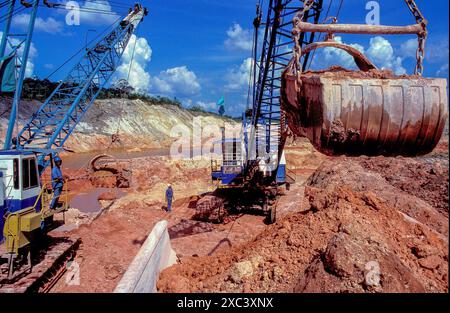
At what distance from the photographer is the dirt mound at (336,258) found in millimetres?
4574

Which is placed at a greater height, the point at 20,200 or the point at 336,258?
the point at 20,200

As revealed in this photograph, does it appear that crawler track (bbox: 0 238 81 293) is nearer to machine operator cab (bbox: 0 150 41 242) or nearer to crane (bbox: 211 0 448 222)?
machine operator cab (bbox: 0 150 41 242)

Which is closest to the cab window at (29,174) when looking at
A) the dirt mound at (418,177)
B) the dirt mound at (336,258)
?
the dirt mound at (336,258)

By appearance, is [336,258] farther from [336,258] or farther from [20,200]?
[20,200]

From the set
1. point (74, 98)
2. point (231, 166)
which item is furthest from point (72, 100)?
point (231, 166)

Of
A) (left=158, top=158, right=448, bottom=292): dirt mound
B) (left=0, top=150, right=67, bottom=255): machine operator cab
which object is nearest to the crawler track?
(left=0, top=150, right=67, bottom=255): machine operator cab

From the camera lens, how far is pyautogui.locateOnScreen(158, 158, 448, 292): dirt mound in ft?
15.0

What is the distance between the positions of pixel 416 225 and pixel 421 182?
856 centimetres

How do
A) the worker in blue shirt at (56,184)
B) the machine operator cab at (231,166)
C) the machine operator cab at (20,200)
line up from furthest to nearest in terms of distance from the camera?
the machine operator cab at (231,166)
the worker in blue shirt at (56,184)
the machine operator cab at (20,200)

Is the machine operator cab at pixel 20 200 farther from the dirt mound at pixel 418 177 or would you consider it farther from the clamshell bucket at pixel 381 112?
the dirt mound at pixel 418 177

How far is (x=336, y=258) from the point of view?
186 inches

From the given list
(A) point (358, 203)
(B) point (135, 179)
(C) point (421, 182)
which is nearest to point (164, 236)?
(A) point (358, 203)
